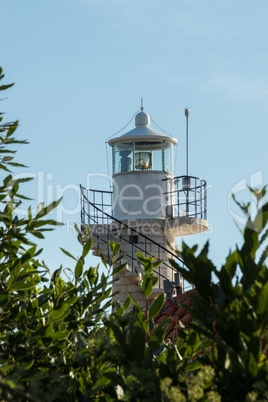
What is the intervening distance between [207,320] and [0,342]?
115cm

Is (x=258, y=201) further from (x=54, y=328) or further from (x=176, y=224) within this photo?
(x=176, y=224)

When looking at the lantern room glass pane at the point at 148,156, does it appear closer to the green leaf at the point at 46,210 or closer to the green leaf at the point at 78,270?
the green leaf at the point at 78,270

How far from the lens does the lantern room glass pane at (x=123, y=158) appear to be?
20719mm

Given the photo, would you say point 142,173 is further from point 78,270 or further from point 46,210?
point 46,210

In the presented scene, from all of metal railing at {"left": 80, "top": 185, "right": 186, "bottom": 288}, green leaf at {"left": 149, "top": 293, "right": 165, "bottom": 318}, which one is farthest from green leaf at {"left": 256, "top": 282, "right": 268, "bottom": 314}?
metal railing at {"left": 80, "top": 185, "right": 186, "bottom": 288}

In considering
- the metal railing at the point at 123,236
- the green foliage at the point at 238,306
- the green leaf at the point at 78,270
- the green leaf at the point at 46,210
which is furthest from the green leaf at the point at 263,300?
the metal railing at the point at 123,236

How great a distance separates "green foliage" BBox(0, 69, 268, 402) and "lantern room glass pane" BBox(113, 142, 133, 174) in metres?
16.9

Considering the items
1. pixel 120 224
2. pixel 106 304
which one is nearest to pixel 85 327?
pixel 106 304

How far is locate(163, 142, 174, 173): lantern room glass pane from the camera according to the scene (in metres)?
20.8

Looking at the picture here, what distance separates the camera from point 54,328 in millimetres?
2971

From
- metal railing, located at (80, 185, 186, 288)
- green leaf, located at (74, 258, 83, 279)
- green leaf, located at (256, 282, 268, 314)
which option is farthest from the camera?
metal railing, located at (80, 185, 186, 288)

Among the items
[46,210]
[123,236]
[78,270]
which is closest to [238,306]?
[46,210]

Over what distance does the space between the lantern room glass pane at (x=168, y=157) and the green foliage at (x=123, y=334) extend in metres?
17.1

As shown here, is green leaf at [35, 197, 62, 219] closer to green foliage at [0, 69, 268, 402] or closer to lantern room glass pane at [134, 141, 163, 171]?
green foliage at [0, 69, 268, 402]
